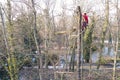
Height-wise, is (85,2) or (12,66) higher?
(85,2)

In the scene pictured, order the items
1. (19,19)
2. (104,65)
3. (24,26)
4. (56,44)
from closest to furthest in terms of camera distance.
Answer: (19,19), (24,26), (56,44), (104,65)

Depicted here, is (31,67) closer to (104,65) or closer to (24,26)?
(24,26)

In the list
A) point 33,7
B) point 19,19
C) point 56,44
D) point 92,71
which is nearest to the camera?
point 33,7

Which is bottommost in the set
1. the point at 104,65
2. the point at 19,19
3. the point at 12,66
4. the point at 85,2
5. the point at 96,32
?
the point at 104,65

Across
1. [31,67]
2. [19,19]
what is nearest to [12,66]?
[19,19]

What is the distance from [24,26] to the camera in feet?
46.2

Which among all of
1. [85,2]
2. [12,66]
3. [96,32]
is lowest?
[12,66]

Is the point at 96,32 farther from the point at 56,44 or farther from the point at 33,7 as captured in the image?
the point at 33,7

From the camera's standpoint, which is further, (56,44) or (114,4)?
(56,44)

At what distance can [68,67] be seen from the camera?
51.5 feet

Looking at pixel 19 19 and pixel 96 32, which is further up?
pixel 19 19

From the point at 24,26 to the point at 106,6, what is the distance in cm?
592

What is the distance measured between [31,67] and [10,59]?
4786 mm

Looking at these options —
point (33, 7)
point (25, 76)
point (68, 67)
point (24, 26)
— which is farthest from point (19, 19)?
point (68, 67)
